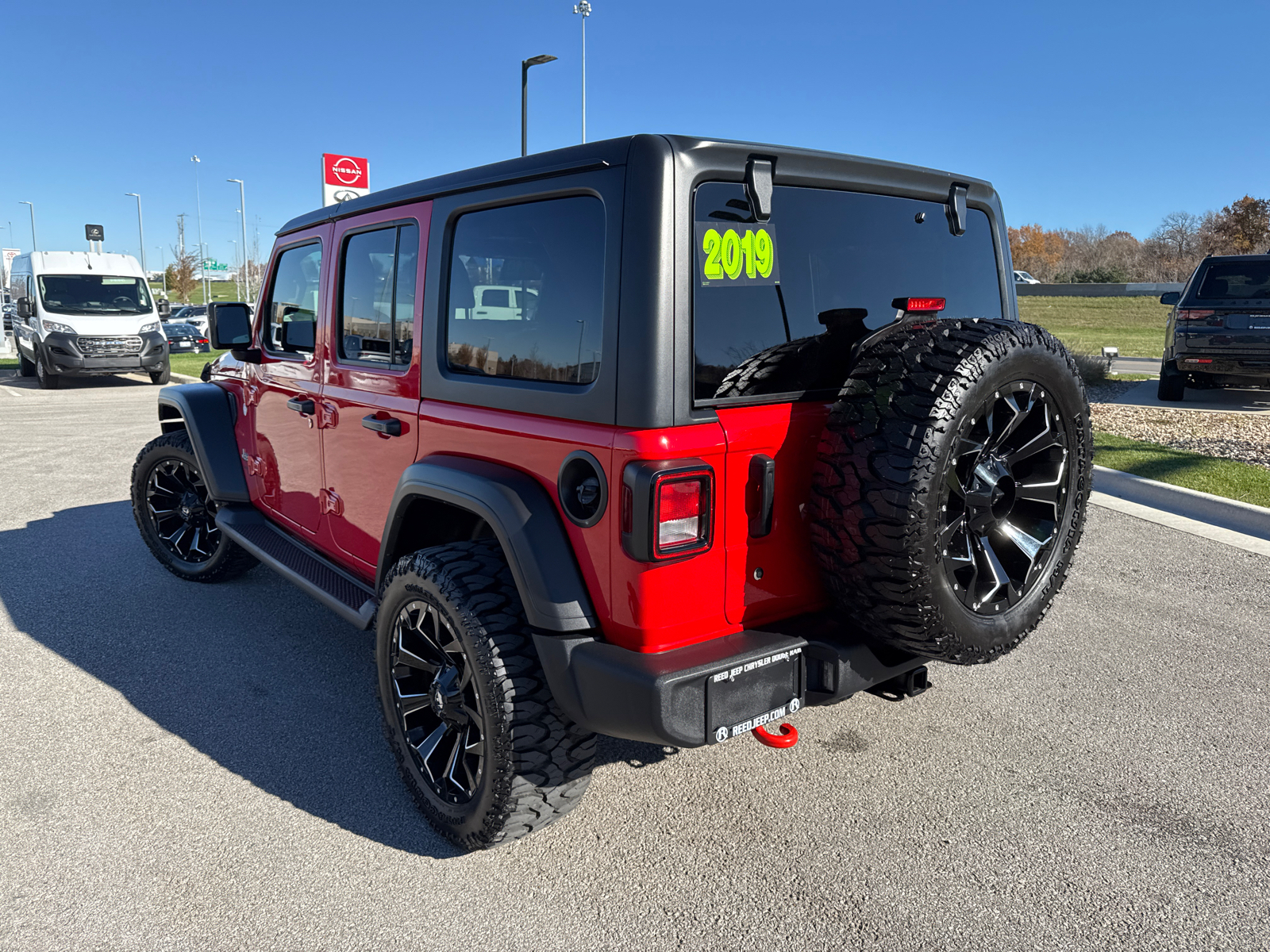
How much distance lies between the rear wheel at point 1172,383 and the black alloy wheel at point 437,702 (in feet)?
37.8

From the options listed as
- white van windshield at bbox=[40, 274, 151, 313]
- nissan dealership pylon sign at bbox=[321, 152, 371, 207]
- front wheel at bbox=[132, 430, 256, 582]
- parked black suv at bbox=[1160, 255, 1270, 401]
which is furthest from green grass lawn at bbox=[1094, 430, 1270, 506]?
white van windshield at bbox=[40, 274, 151, 313]

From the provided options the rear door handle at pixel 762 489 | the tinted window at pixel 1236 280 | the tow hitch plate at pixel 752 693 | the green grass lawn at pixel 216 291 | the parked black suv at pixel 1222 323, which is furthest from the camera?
the green grass lawn at pixel 216 291

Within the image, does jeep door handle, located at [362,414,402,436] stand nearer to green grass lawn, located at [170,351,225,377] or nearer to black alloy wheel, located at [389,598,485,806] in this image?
black alloy wheel, located at [389,598,485,806]

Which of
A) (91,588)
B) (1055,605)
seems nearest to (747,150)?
(1055,605)

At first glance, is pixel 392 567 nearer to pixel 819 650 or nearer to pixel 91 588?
pixel 819 650

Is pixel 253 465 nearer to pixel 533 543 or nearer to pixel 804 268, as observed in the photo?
pixel 533 543

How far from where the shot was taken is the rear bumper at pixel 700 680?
7.23 feet

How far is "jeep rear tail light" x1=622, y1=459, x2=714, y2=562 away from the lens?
216 centimetres

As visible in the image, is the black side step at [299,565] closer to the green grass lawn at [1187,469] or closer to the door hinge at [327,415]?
the door hinge at [327,415]

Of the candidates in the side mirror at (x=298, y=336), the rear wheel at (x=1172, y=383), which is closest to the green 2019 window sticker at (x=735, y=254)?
the side mirror at (x=298, y=336)

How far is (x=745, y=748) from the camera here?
3.26m

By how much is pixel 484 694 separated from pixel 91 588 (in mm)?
3628

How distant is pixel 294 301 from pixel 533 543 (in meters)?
2.38

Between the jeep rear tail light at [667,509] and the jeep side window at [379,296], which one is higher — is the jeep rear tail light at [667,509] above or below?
below
